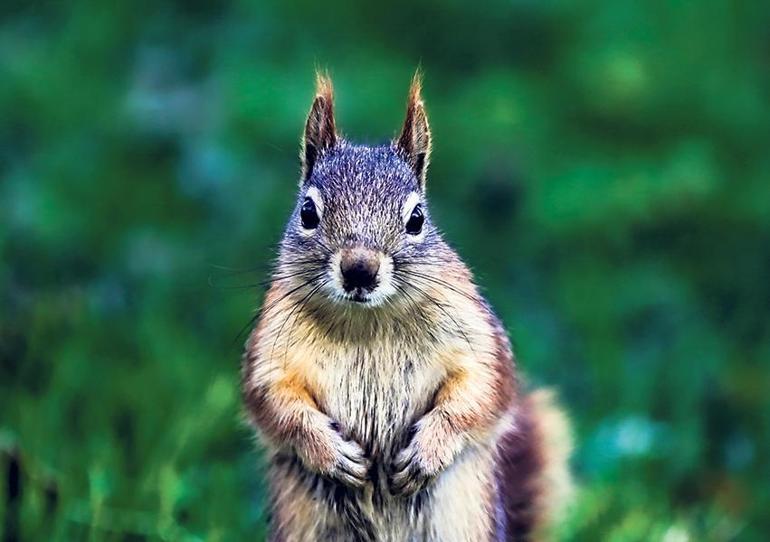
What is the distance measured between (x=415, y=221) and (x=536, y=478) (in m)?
0.77

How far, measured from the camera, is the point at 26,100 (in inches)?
210

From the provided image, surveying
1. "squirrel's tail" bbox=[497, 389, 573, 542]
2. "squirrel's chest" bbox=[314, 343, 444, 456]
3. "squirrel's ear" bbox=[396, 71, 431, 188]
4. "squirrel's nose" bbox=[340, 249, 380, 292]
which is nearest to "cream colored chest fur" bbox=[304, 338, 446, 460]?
"squirrel's chest" bbox=[314, 343, 444, 456]

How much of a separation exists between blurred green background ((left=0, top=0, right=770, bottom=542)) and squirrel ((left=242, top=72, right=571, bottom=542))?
1.06 m

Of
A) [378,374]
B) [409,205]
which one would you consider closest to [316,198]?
[409,205]

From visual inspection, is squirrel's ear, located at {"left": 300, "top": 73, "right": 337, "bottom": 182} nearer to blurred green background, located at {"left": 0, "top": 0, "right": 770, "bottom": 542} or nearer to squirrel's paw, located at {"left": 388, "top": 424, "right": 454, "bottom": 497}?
squirrel's paw, located at {"left": 388, "top": 424, "right": 454, "bottom": 497}

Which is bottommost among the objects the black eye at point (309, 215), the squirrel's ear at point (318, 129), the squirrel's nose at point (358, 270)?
the squirrel's nose at point (358, 270)

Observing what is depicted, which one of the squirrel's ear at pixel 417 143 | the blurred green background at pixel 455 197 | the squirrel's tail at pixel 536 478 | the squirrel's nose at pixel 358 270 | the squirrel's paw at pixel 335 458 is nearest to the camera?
the squirrel's nose at pixel 358 270

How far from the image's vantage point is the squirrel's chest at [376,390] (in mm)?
2635

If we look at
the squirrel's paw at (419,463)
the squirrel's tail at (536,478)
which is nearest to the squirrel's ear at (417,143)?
the squirrel's paw at (419,463)

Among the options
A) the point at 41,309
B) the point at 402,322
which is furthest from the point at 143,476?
the point at 402,322

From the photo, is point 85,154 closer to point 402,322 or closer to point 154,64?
point 154,64

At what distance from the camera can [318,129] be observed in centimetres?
273

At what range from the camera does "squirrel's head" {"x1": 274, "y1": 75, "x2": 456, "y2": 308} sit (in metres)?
2.48

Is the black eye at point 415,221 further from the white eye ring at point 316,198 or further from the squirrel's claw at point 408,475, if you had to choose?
the squirrel's claw at point 408,475
